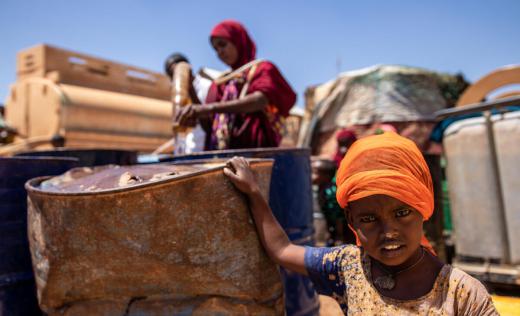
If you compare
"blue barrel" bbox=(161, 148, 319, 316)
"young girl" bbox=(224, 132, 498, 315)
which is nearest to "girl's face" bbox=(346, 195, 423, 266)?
"young girl" bbox=(224, 132, 498, 315)

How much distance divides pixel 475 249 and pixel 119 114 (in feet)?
17.6

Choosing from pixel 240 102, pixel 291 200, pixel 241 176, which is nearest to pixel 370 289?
pixel 241 176

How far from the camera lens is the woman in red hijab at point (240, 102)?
81.2 inches

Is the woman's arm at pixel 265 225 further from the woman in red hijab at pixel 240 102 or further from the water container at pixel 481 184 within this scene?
the water container at pixel 481 184

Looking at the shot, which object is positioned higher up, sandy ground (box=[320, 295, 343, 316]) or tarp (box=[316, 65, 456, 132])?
tarp (box=[316, 65, 456, 132])

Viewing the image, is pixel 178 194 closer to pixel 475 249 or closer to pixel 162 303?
pixel 162 303

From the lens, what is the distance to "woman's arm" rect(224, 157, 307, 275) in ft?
4.28

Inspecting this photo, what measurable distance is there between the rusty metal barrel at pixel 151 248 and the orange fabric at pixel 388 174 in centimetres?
38

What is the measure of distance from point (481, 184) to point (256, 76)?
1.74 meters

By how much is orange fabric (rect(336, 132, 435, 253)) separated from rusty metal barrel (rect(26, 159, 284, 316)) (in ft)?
1.23

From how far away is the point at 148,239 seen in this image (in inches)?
48.5

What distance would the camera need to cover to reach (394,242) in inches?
41.8

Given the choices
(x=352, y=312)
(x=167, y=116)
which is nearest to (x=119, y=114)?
(x=167, y=116)

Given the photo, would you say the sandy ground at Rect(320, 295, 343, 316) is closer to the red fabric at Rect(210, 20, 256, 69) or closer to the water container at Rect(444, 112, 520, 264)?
the water container at Rect(444, 112, 520, 264)
